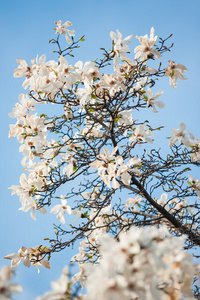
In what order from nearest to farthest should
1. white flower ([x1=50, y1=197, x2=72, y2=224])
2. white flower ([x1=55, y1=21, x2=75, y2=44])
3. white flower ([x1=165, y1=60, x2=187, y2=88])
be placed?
white flower ([x1=50, y1=197, x2=72, y2=224]), white flower ([x1=165, y1=60, x2=187, y2=88]), white flower ([x1=55, y1=21, x2=75, y2=44])

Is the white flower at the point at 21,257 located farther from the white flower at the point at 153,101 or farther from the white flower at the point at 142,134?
the white flower at the point at 153,101

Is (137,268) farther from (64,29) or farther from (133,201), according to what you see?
(64,29)

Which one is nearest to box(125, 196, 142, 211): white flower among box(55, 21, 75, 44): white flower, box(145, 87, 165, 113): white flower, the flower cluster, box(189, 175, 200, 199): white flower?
box(189, 175, 200, 199): white flower

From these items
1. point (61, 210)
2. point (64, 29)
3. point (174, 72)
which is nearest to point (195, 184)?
point (174, 72)

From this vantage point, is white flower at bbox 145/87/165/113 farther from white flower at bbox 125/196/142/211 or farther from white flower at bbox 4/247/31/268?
white flower at bbox 4/247/31/268

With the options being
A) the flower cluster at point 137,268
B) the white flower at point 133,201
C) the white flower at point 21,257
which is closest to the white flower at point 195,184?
the white flower at point 133,201

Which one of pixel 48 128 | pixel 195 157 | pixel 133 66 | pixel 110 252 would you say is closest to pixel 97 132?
pixel 48 128

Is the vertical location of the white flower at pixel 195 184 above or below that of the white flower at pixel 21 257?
above

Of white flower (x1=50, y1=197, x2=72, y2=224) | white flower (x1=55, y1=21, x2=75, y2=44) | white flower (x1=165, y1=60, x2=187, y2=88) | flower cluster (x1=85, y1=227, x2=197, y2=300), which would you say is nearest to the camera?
flower cluster (x1=85, y1=227, x2=197, y2=300)

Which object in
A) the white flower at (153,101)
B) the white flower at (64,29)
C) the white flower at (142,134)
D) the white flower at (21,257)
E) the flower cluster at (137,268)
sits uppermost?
the white flower at (64,29)

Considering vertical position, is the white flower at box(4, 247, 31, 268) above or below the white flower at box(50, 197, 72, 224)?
below

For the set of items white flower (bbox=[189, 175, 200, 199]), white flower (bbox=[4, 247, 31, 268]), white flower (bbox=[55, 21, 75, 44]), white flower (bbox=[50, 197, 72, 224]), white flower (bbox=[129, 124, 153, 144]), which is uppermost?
white flower (bbox=[55, 21, 75, 44])

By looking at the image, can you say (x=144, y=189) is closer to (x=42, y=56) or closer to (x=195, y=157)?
(x=195, y=157)

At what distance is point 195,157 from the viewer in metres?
4.13
